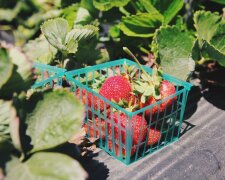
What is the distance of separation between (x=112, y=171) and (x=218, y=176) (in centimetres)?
31

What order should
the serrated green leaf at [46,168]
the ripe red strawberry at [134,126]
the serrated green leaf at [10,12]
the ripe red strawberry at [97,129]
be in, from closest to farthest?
the serrated green leaf at [46,168] → the ripe red strawberry at [134,126] → the ripe red strawberry at [97,129] → the serrated green leaf at [10,12]

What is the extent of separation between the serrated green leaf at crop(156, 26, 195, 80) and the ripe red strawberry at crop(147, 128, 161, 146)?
26cm

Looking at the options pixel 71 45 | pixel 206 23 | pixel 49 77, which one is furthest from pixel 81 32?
pixel 206 23

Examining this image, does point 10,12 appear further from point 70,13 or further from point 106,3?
point 106,3

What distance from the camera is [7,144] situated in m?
1.01

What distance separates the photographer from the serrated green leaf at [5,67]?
1.00 meters

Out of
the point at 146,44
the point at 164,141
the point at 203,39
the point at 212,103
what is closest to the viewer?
the point at 164,141

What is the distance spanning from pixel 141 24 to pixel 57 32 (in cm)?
36

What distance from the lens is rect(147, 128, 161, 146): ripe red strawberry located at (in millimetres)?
1331

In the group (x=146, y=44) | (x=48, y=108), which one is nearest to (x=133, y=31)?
(x=146, y=44)

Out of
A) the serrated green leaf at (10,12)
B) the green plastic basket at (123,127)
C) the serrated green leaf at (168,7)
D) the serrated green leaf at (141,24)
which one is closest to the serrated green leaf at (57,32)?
the green plastic basket at (123,127)

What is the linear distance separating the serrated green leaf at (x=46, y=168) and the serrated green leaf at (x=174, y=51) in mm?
667

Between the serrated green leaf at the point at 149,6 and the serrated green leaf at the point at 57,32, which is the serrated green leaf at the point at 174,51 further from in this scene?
the serrated green leaf at the point at 57,32

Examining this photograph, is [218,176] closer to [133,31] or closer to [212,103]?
[212,103]
